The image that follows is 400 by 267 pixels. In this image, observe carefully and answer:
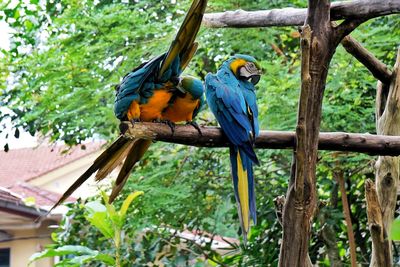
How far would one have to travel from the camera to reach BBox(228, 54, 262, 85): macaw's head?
1.50 meters

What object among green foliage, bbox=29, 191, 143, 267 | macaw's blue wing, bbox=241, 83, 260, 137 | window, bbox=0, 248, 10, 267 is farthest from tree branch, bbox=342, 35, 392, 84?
window, bbox=0, 248, 10, 267

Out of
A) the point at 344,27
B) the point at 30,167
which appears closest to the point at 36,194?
the point at 30,167

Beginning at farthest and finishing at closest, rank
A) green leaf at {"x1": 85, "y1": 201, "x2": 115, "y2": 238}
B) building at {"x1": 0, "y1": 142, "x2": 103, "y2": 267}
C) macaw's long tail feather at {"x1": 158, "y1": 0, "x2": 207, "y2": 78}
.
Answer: building at {"x1": 0, "y1": 142, "x2": 103, "y2": 267}
green leaf at {"x1": 85, "y1": 201, "x2": 115, "y2": 238}
macaw's long tail feather at {"x1": 158, "y1": 0, "x2": 207, "y2": 78}

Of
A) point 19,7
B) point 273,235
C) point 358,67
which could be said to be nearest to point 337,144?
point 358,67

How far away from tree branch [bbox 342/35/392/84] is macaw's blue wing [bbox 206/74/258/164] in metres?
0.28

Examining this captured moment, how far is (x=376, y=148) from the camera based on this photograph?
4.77 feet

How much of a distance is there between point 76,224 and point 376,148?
170cm

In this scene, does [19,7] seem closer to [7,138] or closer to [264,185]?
[7,138]

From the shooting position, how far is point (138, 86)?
1411 millimetres

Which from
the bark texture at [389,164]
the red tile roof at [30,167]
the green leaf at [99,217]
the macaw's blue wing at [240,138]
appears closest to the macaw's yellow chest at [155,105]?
the macaw's blue wing at [240,138]

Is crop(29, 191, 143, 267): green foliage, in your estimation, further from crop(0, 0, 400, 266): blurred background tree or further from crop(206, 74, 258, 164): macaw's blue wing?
crop(206, 74, 258, 164): macaw's blue wing

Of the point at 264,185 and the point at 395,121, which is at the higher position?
the point at 264,185

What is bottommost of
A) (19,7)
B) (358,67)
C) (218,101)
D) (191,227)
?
(218,101)

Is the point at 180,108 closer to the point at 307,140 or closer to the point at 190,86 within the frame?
the point at 190,86
